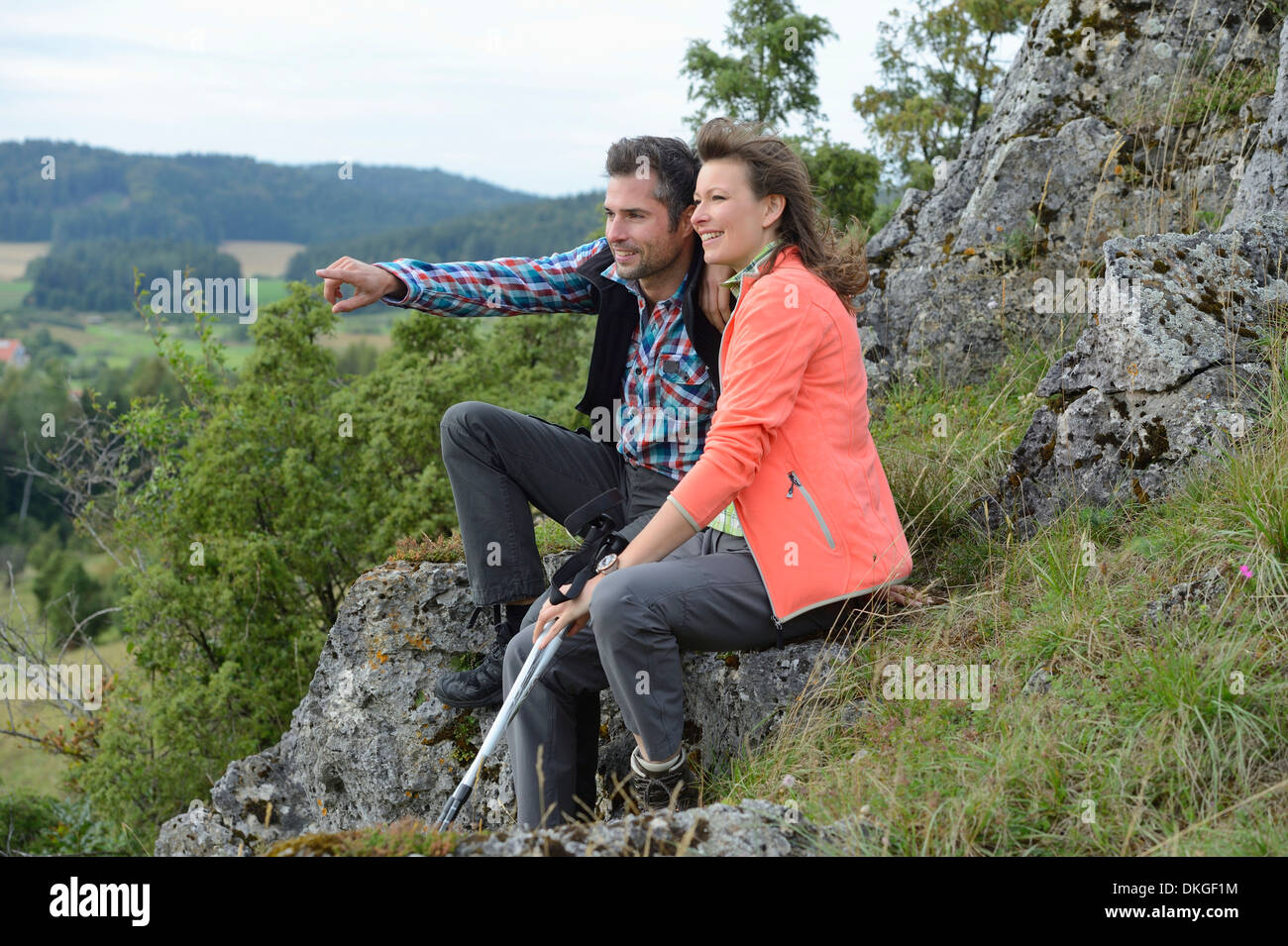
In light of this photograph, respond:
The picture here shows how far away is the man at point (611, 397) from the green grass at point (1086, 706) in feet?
3.63

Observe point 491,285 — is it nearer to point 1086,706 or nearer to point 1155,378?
point 1155,378

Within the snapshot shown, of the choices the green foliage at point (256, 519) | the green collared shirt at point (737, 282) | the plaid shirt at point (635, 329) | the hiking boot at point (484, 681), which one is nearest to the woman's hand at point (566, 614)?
the green collared shirt at point (737, 282)

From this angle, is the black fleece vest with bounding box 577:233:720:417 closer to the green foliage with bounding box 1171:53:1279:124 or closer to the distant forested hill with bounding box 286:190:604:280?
the green foliage with bounding box 1171:53:1279:124

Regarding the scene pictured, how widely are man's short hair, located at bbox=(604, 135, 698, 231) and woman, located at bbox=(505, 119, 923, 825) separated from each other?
1.37 ft

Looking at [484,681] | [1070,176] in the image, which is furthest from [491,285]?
[1070,176]

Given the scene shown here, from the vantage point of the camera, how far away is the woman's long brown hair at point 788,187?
11.5 ft

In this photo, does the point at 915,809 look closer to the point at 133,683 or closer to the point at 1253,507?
the point at 1253,507

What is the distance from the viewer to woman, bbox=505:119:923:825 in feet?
10.5

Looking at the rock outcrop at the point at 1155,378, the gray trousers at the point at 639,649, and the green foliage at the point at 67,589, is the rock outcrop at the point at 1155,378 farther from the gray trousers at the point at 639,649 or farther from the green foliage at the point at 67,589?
the green foliage at the point at 67,589

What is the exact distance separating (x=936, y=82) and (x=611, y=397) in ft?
41.0

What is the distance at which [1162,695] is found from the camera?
2758 millimetres

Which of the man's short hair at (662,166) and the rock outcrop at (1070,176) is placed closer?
the man's short hair at (662,166)

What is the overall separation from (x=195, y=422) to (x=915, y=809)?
11922mm
